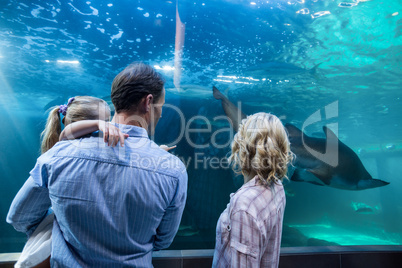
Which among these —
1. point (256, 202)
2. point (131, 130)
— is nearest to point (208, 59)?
point (131, 130)

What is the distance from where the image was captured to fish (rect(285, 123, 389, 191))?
627 centimetres

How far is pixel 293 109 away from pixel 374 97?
211 inches

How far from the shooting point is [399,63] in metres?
10.4

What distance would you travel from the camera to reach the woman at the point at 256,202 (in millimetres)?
1345

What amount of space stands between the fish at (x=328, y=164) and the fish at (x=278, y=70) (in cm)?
557

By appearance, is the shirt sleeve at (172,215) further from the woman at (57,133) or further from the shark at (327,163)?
the shark at (327,163)

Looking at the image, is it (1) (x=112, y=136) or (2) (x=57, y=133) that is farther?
(2) (x=57, y=133)

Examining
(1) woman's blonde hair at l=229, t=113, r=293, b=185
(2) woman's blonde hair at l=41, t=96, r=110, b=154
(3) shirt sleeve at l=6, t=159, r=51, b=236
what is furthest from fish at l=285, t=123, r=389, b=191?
(3) shirt sleeve at l=6, t=159, r=51, b=236

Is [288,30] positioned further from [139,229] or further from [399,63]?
[139,229]

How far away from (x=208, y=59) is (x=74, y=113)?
31.0ft

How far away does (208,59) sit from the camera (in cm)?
1052

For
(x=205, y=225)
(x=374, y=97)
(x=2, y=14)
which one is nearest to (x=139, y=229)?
(x=205, y=225)

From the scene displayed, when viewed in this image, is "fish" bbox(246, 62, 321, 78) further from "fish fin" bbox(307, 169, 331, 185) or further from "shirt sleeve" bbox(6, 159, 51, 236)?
"shirt sleeve" bbox(6, 159, 51, 236)

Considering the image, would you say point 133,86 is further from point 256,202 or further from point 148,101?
point 256,202
